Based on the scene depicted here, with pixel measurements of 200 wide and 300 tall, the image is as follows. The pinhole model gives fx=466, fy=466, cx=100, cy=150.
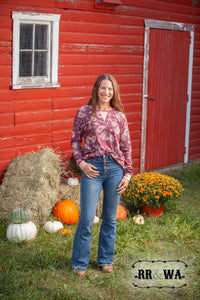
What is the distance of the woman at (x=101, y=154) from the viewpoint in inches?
168

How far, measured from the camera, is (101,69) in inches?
293

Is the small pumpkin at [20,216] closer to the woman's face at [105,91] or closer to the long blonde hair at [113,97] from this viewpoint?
the long blonde hair at [113,97]

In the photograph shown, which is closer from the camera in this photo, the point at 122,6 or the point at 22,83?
the point at 22,83

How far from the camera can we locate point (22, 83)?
249 inches

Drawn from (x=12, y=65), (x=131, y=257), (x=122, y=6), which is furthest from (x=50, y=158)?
(x=122, y=6)

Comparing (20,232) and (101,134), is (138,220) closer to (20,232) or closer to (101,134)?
(20,232)

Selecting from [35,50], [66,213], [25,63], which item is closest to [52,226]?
[66,213]

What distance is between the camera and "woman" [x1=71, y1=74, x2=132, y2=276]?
168 inches

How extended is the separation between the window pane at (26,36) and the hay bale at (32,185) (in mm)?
1452

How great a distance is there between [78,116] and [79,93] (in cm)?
287

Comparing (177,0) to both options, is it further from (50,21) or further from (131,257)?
(131,257)

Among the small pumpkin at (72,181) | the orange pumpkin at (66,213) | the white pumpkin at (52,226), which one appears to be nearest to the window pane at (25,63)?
the small pumpkin at (72,181)

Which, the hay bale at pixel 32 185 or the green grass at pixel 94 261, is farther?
the hay bale at pixel 32 185

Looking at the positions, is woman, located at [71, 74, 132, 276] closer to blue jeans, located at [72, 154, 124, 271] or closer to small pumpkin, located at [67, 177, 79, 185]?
blue jeans, located at [72, 154, 124, 271]
